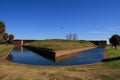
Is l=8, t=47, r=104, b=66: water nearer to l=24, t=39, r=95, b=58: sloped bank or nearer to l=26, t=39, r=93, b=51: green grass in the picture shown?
l=24, t=39, r=95, b=58: sloped bank

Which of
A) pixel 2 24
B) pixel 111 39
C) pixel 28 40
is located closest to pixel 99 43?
pixel 28 40

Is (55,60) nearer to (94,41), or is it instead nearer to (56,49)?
(56,49)

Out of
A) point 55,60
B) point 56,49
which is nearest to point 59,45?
point 56,49

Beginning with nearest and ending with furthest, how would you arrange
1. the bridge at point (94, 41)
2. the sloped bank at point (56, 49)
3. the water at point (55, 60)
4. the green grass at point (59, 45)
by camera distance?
1. the water at point (55, 60)
2. the sloped bank at point (56, 49)
3. the green grass at point (59, 45)
4. the bridge at point (94, 41)

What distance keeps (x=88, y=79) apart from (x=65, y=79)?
4.02ft

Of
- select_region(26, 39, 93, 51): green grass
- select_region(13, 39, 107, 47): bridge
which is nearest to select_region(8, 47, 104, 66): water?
select_region(26, 39, 93, 51): green grass

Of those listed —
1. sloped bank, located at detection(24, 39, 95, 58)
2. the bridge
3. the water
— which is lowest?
the water

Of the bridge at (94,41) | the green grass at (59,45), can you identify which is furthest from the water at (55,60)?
the bridge at (94,41)

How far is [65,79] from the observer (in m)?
9.13

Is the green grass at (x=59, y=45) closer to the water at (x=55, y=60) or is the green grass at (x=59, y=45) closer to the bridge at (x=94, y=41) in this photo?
the water at (x=55, y=60)

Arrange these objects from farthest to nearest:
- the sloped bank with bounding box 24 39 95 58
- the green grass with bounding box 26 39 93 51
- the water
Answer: the green grass with bounding box 26 39 93 51, the sloped bank with bounding box 24 39 95 58, the water

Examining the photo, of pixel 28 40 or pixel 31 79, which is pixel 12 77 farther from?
pixel 28 40

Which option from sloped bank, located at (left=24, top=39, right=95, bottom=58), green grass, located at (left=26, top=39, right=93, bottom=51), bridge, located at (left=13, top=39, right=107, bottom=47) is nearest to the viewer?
sloped bank, located at (left=24, top=39, right=95, bottom=58)

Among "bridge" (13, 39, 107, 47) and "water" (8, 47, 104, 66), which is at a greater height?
"bridge" (13, 39, 107, 47)
